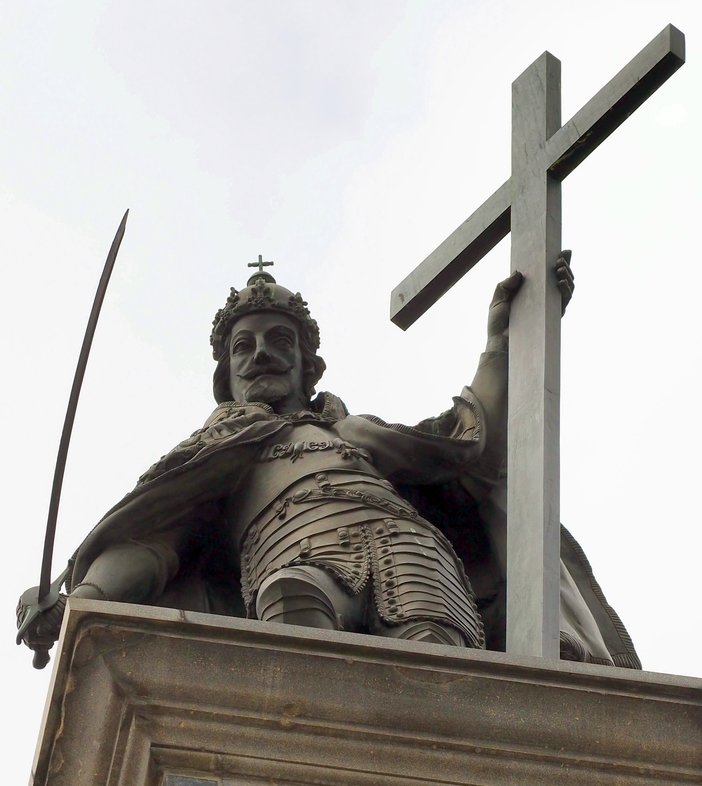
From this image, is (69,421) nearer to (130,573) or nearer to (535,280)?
(130,573)

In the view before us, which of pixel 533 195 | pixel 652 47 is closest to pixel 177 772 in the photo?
pixel 533 195

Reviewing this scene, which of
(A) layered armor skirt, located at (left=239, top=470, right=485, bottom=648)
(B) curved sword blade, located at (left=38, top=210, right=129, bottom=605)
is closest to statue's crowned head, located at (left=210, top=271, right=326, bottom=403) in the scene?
(A) layered armor skirt, located at (left=239, top=470, right=485, bottom=648)

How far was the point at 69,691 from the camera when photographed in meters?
5.32

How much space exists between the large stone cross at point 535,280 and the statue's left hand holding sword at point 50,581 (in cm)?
160

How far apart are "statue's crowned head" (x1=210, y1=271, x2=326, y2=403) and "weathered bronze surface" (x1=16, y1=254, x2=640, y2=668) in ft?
1.71

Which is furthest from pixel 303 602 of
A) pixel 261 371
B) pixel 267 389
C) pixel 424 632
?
pixel 261 371

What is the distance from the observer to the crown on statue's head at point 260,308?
870 cm

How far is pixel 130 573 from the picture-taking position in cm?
739

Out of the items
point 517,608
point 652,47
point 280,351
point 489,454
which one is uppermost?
point 652,47

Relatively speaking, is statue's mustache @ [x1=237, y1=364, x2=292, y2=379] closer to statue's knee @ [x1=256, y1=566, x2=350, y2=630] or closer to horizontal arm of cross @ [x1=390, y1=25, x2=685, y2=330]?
horizontal arm of cross @ [x1=390, y1=25, x2=685, y2=330]

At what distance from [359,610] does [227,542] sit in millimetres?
988

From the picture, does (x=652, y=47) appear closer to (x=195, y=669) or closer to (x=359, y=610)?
(x=359, y=610)

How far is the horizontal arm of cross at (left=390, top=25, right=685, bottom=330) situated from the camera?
789cm

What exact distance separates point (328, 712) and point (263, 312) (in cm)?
358
